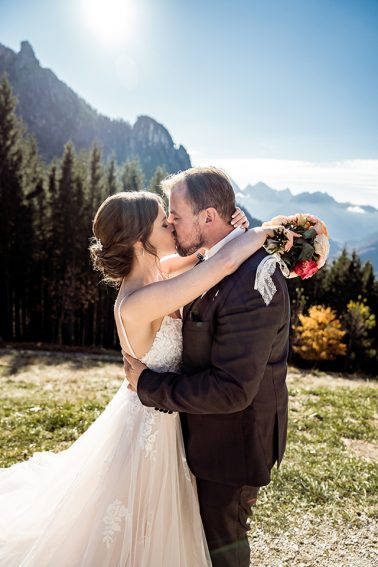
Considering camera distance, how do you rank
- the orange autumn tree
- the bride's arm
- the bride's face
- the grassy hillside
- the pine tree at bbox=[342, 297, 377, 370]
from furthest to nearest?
the pine tree at bbox=[342, 297, 377, 370] → the orange autumn tree → the grassy hillside → the bride's face → the bride's arm

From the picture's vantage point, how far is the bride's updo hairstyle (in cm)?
304

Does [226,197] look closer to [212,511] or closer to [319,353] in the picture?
[212,511]

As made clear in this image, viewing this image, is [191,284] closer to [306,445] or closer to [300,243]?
[300,243]

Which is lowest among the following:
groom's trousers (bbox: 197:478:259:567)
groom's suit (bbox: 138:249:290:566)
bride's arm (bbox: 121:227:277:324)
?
groom's trousers (bbox: 197:478:259:567)

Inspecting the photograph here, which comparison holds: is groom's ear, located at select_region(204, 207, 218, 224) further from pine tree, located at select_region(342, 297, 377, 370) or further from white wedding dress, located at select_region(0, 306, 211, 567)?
pine tree, located at select_region(342, 297, 377, 370)

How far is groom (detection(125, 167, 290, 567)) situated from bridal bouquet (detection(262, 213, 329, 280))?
144 mm

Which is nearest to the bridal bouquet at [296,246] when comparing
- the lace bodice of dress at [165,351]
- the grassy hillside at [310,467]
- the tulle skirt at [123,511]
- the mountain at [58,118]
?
the lace bodice of dress at [165,351]

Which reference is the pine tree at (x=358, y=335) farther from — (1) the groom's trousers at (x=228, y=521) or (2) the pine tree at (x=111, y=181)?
(1) the groom's trousers at (x=228, y=521)

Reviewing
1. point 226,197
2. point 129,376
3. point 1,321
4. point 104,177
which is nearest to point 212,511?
point 129,376

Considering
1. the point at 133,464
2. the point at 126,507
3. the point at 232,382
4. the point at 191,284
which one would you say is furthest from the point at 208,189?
the point at 126,507

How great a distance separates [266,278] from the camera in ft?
8.41

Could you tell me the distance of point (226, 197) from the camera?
9.40 ft

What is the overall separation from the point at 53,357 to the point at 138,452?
54.9ft

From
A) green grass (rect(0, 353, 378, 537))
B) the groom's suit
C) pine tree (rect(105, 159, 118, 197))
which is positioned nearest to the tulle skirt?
the groom's suit
